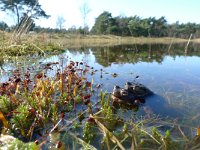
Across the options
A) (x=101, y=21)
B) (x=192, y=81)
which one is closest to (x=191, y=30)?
(x=101, y=21)

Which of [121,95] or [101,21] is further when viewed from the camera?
[101,21]

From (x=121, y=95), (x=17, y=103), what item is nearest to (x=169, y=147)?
(x=121, y=95)

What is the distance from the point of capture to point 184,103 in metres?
3.53

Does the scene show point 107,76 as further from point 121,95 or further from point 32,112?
point 32,112

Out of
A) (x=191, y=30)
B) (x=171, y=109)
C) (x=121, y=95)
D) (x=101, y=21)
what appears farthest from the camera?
(x=191, y=30)

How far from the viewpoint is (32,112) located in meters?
2.54

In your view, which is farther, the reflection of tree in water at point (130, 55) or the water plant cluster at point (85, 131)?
the reflection of tree in water at point (130, 55)

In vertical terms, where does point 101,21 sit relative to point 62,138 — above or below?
above

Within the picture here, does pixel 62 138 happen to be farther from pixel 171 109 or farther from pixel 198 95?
pixel 198 95

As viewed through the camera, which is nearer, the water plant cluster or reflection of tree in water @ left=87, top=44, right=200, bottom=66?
the water plant cluster

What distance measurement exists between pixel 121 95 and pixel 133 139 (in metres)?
1.36

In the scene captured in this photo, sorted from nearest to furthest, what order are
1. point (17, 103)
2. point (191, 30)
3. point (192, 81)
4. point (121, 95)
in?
point (17, 103) < point (121, 95) < point (192, 81) < point (191, 30)

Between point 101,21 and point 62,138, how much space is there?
2111 inches

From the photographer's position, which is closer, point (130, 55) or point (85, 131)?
point (85, 131)
